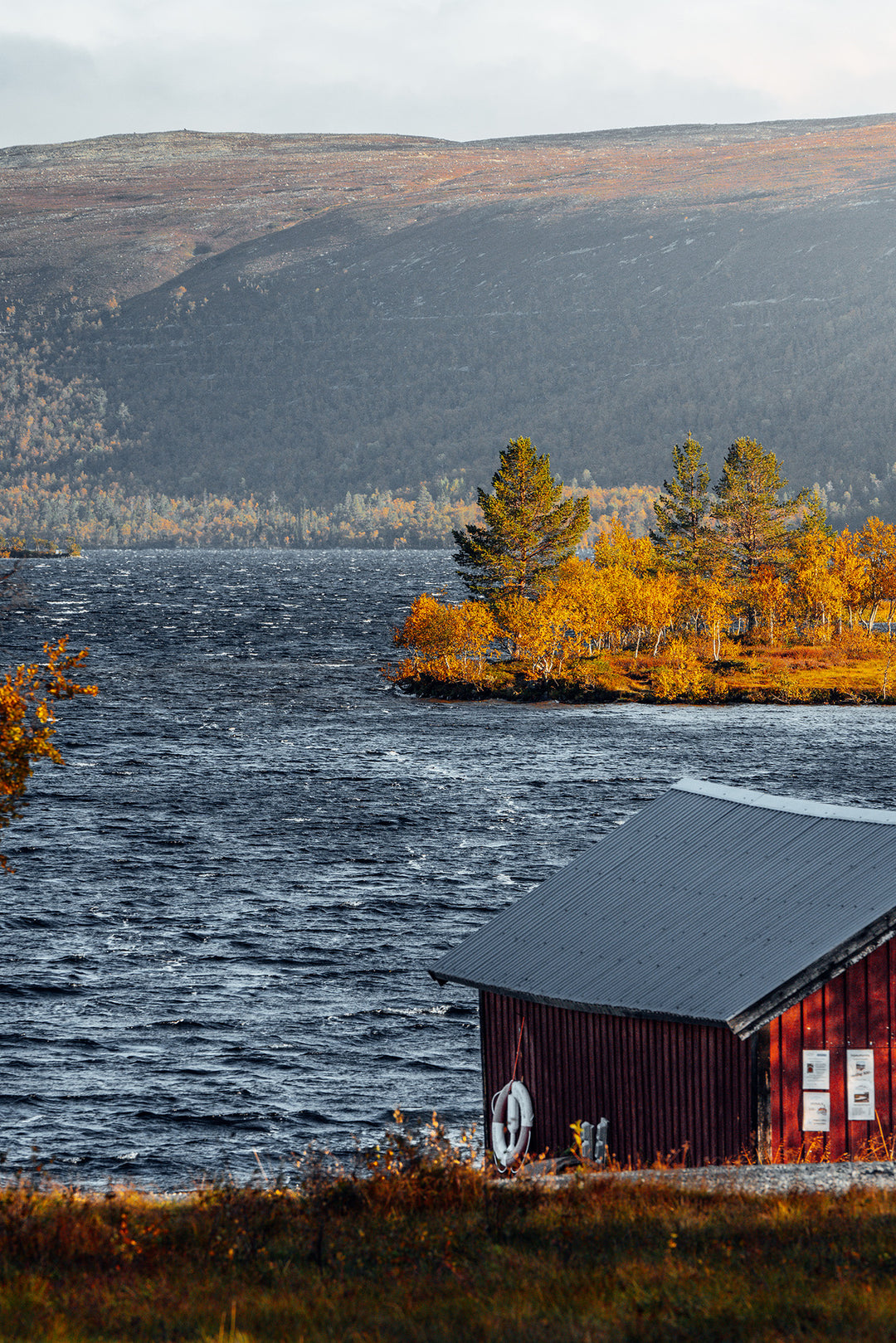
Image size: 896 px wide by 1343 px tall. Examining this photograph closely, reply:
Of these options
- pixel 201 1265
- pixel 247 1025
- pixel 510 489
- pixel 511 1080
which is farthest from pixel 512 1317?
pixel 510 489

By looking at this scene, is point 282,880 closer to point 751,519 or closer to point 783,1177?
point 783,1177

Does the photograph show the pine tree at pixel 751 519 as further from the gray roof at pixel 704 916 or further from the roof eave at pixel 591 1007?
the roof eave at pixel 591 1007

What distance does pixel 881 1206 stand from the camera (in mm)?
15312

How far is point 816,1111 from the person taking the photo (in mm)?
19250

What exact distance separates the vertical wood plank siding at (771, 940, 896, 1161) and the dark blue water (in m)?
12.6

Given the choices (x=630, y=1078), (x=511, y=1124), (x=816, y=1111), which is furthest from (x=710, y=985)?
(x=511, y=1124)

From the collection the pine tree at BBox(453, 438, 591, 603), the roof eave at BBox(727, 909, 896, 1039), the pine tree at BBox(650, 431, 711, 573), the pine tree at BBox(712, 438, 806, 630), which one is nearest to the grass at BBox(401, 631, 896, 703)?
the pine tree at BBox(453, 438, 591, 603)

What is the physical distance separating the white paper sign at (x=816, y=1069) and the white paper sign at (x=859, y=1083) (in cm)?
33

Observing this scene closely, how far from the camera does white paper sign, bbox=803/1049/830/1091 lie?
1914 cm

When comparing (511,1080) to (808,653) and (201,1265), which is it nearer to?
(201,1265)

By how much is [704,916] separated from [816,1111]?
3.29m

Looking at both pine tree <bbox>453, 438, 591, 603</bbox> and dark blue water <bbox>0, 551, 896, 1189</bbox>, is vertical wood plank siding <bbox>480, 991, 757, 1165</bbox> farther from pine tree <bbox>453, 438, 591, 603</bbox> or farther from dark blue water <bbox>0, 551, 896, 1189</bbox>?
pine tree <bbox>453, 438, 591, 603</bbox>

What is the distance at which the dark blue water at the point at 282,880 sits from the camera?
32.3 m

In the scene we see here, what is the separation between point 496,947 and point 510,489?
101 metres
